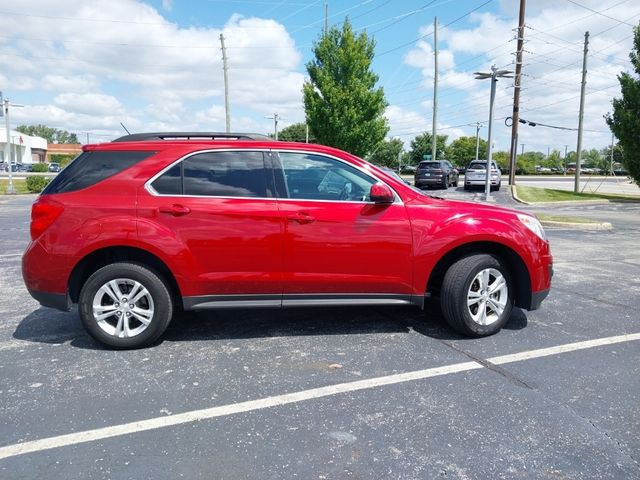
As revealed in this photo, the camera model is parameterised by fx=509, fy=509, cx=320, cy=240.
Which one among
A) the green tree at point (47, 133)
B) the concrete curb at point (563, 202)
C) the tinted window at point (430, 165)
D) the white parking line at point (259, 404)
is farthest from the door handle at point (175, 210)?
the green tree at point (47, 133)

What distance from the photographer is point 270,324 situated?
5016mm

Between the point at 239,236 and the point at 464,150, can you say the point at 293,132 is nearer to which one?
the point at 464,150

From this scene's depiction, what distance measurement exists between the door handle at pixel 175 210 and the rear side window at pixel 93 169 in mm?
511

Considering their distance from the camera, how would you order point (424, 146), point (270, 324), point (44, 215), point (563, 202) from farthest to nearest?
point (424, 146), point (563, 202), point (270, 324), point (44, 215)

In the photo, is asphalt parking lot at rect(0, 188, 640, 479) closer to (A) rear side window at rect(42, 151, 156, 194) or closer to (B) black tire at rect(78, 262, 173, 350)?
(B) black tire at rect(78, 262, 173, 350)

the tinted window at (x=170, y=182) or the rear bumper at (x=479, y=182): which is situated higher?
the rear bumper at (x=479, y=182)

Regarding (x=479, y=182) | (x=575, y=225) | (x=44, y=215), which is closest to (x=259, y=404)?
(x=44, y=215)

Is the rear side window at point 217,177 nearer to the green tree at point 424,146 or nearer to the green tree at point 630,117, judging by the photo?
the green tree at point 630,117

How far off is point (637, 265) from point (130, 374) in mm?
7950

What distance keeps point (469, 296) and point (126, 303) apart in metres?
2.96

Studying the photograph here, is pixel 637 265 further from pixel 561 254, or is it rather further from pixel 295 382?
pixel 295 382

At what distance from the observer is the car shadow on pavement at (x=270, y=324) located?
4.68 metres

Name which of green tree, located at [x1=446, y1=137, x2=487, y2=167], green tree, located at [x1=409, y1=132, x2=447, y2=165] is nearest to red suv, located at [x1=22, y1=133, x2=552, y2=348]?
green tree, located at [x1=409, y1=132, x2=447, y2=165]

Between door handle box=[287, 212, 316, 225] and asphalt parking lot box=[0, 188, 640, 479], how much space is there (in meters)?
1.09
